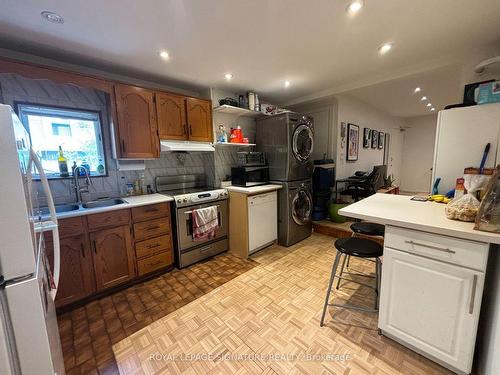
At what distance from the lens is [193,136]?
272 centimetres

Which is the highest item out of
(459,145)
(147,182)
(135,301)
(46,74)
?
(46,74)

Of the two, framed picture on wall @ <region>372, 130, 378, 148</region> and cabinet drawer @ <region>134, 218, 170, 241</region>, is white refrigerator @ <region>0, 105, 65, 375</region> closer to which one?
cabinet drawer @ <region>134, 218, 170, 241</region>

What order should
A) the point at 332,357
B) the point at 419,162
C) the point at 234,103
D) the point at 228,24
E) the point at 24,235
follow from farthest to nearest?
the point at 419,162, the point at 234,103, the point at 228,24, the point at 332,357, the point at 24,235

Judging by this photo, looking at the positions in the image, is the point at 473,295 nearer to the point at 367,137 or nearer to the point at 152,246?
the point at 152,246

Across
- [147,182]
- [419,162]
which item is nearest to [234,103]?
[147,182]

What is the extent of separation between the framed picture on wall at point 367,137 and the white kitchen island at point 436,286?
13.3 ft

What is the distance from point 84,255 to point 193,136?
1753mm

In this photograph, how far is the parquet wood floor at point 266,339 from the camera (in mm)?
Answer: 1311

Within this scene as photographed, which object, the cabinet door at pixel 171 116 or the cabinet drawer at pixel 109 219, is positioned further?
the cabinet door at pixel 171 116

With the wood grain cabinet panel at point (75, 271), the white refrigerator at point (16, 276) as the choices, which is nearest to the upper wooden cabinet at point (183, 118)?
the wood grain cabinet panel at point (75, 271)

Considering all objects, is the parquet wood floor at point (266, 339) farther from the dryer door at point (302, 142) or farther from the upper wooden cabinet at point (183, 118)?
the upper wooden cabinet at point (183, 118)

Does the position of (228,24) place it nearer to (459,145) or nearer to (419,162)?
(459,145)

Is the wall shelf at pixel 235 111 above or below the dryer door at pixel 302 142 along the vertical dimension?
above

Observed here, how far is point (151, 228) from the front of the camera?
7.43ft
